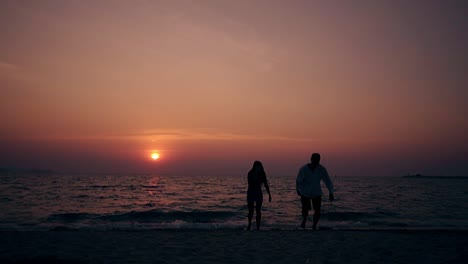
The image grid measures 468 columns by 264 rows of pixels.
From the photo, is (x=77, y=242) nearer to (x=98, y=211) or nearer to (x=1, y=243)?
(x=1, y=243)

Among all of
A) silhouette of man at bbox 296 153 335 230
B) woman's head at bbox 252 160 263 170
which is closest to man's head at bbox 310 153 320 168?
silhouette of man at bbox 296 153 335 230

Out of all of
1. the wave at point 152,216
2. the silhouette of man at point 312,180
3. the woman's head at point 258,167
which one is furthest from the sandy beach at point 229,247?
the wave at point 152,216

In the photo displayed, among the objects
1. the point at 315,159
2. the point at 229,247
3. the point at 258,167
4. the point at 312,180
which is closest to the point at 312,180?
the point at 312,180

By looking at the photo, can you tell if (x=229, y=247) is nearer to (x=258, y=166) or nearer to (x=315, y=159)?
(x=258, y=166)

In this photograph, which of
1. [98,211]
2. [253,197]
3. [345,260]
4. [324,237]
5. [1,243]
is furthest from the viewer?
[98,211]

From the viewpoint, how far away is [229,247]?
751 cm

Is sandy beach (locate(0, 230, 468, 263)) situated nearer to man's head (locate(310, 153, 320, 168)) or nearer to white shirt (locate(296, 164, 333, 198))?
white shirt (locate(296, 164, 333, 198))

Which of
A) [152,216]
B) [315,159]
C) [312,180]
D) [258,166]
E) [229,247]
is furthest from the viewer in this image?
[152,216]

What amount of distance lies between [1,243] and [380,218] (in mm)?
17418

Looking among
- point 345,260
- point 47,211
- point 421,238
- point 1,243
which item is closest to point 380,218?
point 421,238

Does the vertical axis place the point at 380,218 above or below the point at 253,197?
below

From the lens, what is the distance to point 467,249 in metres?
7.36

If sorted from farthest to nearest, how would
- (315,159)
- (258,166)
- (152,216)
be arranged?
(152,216) < (258,166) < (315,159)

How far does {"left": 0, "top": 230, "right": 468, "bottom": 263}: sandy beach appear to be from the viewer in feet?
20.8
